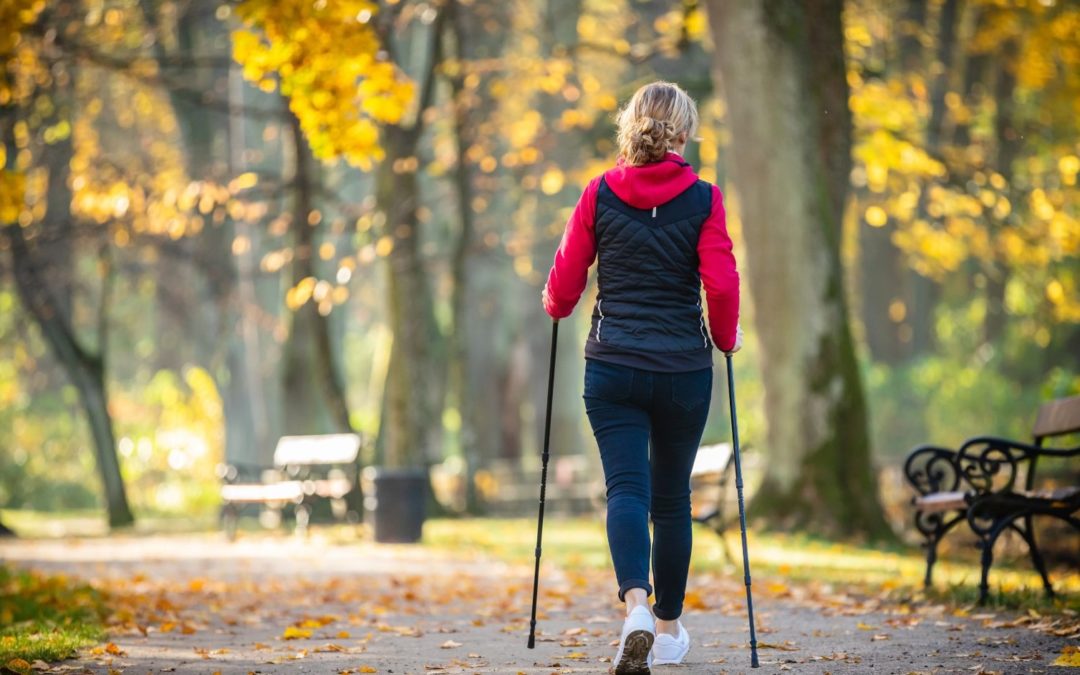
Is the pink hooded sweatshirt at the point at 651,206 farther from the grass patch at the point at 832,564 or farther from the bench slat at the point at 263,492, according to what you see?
the bench slat at the point at 263,492

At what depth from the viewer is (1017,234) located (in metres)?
18.5

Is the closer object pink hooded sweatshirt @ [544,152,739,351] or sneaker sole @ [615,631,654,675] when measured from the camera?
sneaker sole @ [615,631,654,675]

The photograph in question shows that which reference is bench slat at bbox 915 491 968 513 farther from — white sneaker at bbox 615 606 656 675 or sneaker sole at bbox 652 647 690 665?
white sneaker at bbox 615 606 656 675

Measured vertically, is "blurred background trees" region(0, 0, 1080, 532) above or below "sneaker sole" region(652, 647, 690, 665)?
above

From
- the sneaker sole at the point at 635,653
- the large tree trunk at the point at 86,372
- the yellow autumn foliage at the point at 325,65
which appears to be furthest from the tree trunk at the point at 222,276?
the sneaker sole at the point at 635,653

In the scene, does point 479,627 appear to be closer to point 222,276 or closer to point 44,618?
point 44,618

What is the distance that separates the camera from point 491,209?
27.8 meters

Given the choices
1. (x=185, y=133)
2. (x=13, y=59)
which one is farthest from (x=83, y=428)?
(x=13, y=59)

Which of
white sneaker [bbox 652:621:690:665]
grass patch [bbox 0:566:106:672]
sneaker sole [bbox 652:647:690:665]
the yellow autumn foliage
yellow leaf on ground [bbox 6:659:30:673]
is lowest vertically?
grass patch [bbox 0:566:106:672]

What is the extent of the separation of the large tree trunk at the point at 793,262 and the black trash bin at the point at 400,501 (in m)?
3.71

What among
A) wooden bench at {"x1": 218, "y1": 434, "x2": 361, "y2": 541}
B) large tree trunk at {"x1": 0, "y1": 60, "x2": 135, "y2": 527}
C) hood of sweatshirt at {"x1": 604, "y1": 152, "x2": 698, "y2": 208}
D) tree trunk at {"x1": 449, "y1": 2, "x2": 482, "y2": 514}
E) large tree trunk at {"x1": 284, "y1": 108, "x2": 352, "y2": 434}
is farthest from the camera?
large tree trunk at {"x1": 0, "y1": 60, "x2": 135, "y2": 527}

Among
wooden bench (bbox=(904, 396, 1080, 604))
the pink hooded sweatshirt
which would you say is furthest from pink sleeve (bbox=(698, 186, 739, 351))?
wooden bench (bbox=(904, 396, 1080, 604))

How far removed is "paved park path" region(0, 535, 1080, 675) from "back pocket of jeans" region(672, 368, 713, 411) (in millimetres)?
978

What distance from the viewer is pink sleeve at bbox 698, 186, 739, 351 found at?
563 cm
